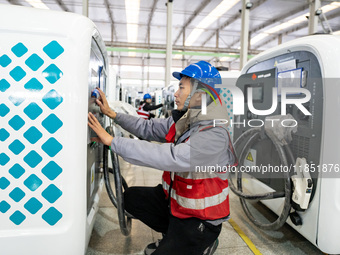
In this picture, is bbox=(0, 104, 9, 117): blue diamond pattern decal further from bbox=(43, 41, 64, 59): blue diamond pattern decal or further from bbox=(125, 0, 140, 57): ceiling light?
bbox=(125, 0, 140, 57): ceiling light

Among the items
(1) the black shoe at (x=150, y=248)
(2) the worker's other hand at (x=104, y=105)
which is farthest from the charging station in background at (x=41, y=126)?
(1) the black shoe at (x=150, y=248)

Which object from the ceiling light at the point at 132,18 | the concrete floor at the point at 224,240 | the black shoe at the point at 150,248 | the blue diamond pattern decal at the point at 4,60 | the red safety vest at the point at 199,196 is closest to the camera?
the blue diamond pattern decal at the point at 4,60

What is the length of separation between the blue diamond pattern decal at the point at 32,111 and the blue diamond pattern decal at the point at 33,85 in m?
0.09

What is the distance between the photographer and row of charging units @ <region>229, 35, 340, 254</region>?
6.38 ft

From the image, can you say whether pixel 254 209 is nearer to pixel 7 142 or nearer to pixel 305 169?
pixel 305 169

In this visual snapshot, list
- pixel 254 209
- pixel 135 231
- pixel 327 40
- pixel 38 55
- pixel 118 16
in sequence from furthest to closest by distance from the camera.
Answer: pixel 118 16
pixel 254 209
pixel 135 231
pixel 327 40
pixel 38 55

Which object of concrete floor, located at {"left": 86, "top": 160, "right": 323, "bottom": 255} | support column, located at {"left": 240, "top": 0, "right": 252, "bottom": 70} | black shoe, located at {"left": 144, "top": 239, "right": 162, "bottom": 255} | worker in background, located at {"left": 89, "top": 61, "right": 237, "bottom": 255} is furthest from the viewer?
support column, located at {"left": 240, "top": 0, "right": 252, "bottom": 70}

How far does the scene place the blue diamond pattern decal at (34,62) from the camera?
1.34 m

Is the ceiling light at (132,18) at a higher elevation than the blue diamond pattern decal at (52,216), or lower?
higher

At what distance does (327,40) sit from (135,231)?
244cm

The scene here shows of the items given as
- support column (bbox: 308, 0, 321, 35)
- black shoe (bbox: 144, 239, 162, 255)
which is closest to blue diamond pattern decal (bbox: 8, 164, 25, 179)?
black shoe (bbox: 144, 239, 162, 255)

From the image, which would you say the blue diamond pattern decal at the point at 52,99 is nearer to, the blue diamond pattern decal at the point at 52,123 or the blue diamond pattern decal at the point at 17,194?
the blue diamond pattern decal at the point at 52,123

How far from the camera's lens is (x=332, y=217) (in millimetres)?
1941

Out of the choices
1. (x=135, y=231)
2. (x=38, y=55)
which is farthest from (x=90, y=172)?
(x=135, y=231)
